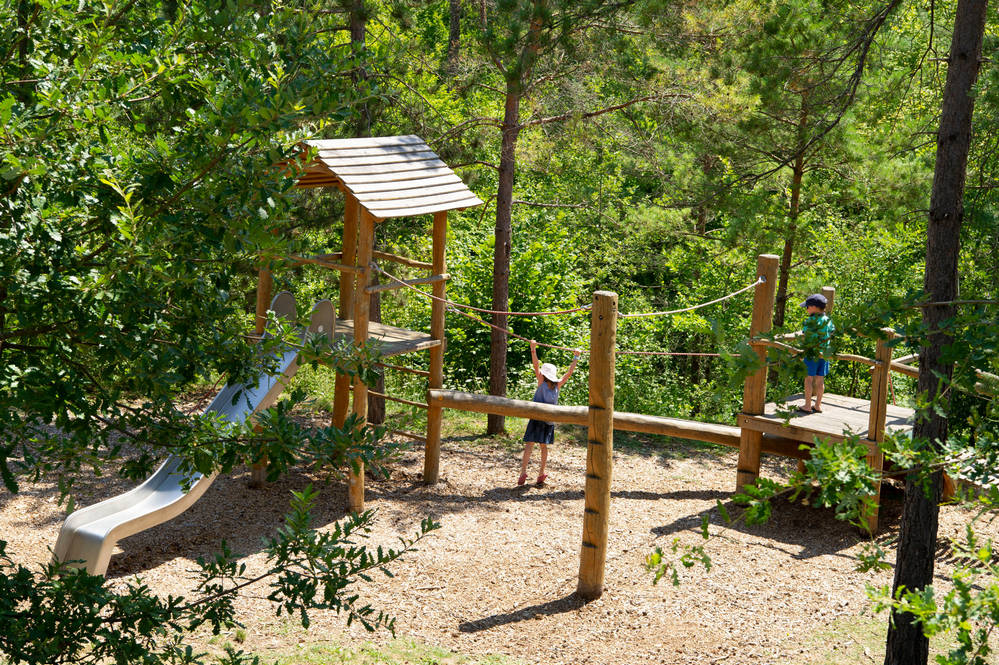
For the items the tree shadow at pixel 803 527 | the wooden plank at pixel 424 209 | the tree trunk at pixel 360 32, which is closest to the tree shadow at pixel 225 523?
the wooden plank at pixel 424 209

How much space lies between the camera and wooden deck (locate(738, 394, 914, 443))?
7.39 metres

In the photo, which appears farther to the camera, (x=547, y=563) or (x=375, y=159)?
(x=375, y=159)

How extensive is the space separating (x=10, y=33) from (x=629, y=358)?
41.8ft

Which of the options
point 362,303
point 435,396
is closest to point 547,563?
point 435,396

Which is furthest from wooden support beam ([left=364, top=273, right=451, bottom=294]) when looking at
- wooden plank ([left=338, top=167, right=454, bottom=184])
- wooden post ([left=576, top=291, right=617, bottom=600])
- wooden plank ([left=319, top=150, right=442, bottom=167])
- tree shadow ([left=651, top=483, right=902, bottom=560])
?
tree shadow ([left=651, top=483, right=902, bottom=560])

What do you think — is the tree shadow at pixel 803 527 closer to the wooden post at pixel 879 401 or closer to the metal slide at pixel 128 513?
the wooden post at pixel 879 401

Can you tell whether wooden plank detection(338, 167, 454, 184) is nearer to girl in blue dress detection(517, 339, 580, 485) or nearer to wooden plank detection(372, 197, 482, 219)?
wooden plank detection(372, 197, 482, 219)

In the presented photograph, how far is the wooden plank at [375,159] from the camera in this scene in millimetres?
7286

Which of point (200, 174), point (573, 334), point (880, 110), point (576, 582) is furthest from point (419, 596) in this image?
point (573, 334)

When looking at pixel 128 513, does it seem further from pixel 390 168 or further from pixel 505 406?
pixel 390 168

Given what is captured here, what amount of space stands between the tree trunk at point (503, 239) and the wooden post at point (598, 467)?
3.29 meters

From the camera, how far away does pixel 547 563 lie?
22.1 ft

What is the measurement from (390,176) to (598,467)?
3107 millimetres

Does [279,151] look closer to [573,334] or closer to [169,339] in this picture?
[169,339]
